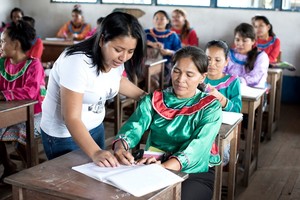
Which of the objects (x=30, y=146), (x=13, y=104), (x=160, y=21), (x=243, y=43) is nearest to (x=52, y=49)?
(x=160, y=21)

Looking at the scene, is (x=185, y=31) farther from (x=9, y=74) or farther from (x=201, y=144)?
(x=201, y=144)

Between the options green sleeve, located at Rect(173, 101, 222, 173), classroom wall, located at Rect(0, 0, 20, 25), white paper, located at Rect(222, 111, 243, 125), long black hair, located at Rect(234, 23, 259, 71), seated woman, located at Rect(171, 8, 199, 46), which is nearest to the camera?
green sleeve, located at Rect(173, 101, 222, 173)

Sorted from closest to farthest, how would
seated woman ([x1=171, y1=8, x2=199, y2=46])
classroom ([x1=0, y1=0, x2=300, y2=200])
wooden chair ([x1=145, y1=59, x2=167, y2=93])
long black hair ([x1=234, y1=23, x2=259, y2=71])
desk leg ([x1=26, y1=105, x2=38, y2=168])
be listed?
classroom ([x1=0, y1=0, x2=300, y2=200]) < desk leg ([x1=26, y1=105, x2=38, y2=168]) < long black hair ([x1=234, y1=23, x2=259, y2=71]) < wooden chair ([x1=145, y1=59, x2=167, y2=93]) < seated woman ([x1=171, y1=8, x2=199, y2=46])

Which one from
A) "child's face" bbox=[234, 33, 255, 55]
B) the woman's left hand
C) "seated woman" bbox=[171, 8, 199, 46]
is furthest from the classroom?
"child's face" bbox=[234, 33, 255, 55]

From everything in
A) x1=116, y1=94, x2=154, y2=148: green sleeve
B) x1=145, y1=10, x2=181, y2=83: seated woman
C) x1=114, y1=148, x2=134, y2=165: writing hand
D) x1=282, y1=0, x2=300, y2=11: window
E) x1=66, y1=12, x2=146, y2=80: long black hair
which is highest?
x1=282, y1=0, x2=300, y2=11: window

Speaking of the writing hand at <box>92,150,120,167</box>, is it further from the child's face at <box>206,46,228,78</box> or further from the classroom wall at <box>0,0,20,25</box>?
the classroom wall at <box>0,0,20,25</box>

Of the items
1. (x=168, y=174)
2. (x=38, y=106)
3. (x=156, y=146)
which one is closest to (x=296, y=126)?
(x=38, y=106)

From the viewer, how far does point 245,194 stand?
327cm

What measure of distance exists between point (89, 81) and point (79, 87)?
98 millimetres

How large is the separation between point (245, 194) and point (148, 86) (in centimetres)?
173

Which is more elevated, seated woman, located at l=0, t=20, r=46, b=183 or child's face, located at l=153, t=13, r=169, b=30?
child's face, located at l=153, t=13, r=169, b=30

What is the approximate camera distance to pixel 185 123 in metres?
2.06

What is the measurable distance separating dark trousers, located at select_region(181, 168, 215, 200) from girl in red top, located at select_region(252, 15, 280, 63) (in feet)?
11.9

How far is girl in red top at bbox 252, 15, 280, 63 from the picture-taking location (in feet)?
18.1
